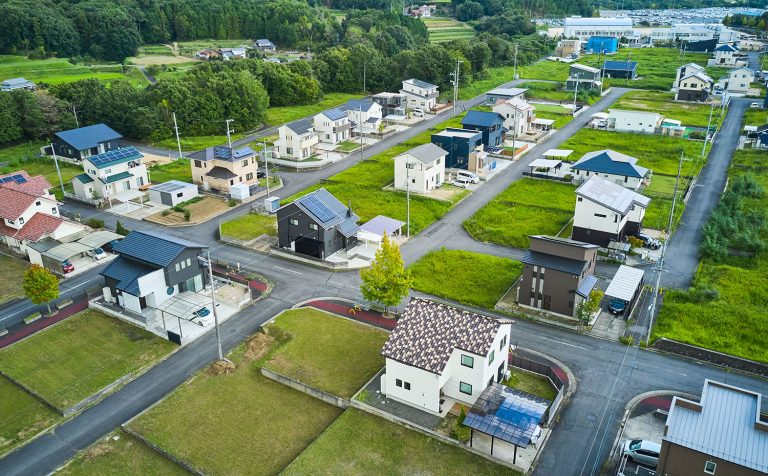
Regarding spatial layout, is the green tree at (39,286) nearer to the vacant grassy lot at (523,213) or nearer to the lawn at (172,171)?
the lawn at (172,171)

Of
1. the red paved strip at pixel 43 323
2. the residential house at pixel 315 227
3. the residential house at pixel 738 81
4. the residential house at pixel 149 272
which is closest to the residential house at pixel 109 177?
the residential house at pixel 149 272

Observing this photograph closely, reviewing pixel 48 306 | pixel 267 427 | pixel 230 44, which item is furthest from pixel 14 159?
pixel 230 44

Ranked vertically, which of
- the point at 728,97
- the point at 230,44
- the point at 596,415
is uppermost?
the point at 230,44

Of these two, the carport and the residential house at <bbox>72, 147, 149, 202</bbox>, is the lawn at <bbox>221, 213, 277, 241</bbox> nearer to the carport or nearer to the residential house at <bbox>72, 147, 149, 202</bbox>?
the residential house at <bbox>72, 147, 149, 202</bbox>

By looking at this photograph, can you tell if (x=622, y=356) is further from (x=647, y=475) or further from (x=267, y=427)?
(x=267, y=427)

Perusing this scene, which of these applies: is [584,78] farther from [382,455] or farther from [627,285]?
[382,455]

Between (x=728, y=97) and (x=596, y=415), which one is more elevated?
(x=728, y=97)
